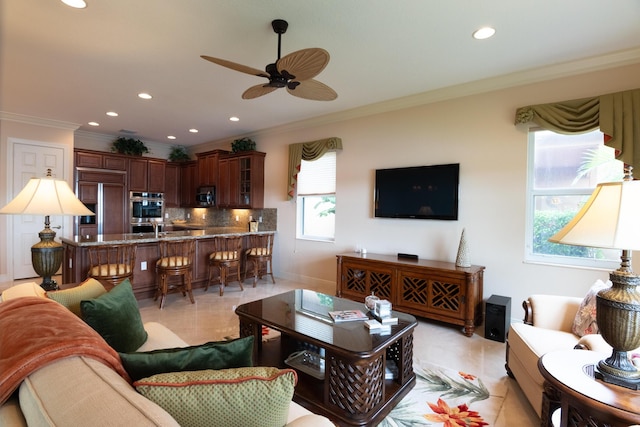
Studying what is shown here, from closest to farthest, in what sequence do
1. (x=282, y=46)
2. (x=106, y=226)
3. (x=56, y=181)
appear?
(x=56, y=181), (x=282, y=46), (x=106, y=226)

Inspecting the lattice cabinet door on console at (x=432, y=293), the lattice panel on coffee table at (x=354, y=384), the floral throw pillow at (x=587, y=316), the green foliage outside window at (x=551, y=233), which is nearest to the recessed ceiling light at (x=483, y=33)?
the green foliage outside window at (x=551, y=233)

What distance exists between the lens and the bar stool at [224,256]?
4.73 m

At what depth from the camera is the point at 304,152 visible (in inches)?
208

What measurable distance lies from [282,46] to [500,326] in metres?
3.42

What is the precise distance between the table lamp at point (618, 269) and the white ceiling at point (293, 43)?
169 centimetres

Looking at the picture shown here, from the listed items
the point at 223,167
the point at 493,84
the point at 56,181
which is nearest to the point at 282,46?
the point at 56,181

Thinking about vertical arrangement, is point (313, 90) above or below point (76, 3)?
below

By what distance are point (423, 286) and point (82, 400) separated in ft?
11.1

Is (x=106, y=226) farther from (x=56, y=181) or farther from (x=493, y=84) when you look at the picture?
(x=493, y=84)

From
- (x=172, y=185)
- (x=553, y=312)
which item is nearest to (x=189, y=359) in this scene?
(x=553, y=312)

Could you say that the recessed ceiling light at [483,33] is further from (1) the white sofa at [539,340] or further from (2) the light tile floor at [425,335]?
(2) the light tile floor at [425,335]

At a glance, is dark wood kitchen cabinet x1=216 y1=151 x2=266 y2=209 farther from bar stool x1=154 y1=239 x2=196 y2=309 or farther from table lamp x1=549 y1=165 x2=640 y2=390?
table lamp x1=549 y1=165 x2=640 y2=390

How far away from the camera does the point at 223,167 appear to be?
21.3ft

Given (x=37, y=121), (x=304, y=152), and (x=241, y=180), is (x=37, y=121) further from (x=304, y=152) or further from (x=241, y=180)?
(x=304, y=152)
